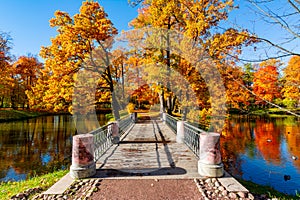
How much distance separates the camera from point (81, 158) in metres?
4.90

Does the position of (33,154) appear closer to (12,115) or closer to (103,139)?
(103,139)

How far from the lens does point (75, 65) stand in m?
14.1

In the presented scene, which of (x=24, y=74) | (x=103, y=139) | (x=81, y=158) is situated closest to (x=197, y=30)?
(x=103, y=139)

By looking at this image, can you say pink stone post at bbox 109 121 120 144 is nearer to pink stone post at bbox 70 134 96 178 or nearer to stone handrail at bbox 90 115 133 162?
stone handrail at bbox 90 115 133 162

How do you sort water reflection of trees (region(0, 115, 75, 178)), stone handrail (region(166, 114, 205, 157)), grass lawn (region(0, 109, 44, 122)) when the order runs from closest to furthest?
stone handrail (region(166, 114, 205, 157)), water reflection of trees (region(0, 115, 75, 178)), grass lawn (region(0, 109, 44, 122))

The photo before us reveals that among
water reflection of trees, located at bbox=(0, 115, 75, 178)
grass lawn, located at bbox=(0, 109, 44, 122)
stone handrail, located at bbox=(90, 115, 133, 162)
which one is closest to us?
stone handrail, located at bbox=(90, 115, 133, 162)

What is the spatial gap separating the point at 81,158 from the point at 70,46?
10626 millimetres

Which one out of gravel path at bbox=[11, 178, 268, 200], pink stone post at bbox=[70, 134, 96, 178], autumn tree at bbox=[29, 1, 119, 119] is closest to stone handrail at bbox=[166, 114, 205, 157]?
gravel path at bbox=[11, 178, 268, 200]

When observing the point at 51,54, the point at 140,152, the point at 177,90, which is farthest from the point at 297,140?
the point at 51,54

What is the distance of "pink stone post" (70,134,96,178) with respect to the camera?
192 inches

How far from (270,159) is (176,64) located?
770 cm

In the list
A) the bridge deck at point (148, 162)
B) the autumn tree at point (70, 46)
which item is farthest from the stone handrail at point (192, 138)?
the autumn tree at point (70, 46)

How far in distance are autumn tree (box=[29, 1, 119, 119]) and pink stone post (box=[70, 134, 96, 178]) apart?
9948 mm

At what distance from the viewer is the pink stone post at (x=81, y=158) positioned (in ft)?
16.0
